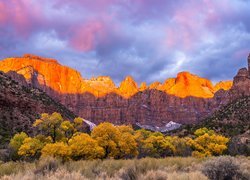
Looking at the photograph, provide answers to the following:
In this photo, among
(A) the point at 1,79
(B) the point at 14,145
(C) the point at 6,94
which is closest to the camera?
(B) the point at 14,145

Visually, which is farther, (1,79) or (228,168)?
(1,79)

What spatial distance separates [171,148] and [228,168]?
34188 millimetres

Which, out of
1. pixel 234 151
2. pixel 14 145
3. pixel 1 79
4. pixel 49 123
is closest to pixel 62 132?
pixel 49 123

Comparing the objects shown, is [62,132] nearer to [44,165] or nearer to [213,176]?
[44,165]

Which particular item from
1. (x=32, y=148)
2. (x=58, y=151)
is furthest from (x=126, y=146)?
(x=32, y=148)

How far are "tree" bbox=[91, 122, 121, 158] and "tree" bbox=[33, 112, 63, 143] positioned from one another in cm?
381

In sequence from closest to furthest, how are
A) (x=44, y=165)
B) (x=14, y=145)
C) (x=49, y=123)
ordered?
(x=44, y=165) < (x=49, y=123) < (x=14, y=145)

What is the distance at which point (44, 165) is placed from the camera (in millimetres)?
15930

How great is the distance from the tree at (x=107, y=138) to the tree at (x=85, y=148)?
1660 millimetres

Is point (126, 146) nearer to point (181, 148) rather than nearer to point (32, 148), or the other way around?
point (32, 148)

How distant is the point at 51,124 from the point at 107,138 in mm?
5813

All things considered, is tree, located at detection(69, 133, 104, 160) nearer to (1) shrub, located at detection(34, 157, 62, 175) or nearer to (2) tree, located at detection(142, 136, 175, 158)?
(1) shrub, located at detection(34, 157, 62, 175)

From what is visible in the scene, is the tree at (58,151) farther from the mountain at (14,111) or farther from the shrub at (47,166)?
the mountain at (14,111)

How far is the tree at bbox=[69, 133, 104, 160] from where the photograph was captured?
2861cm
